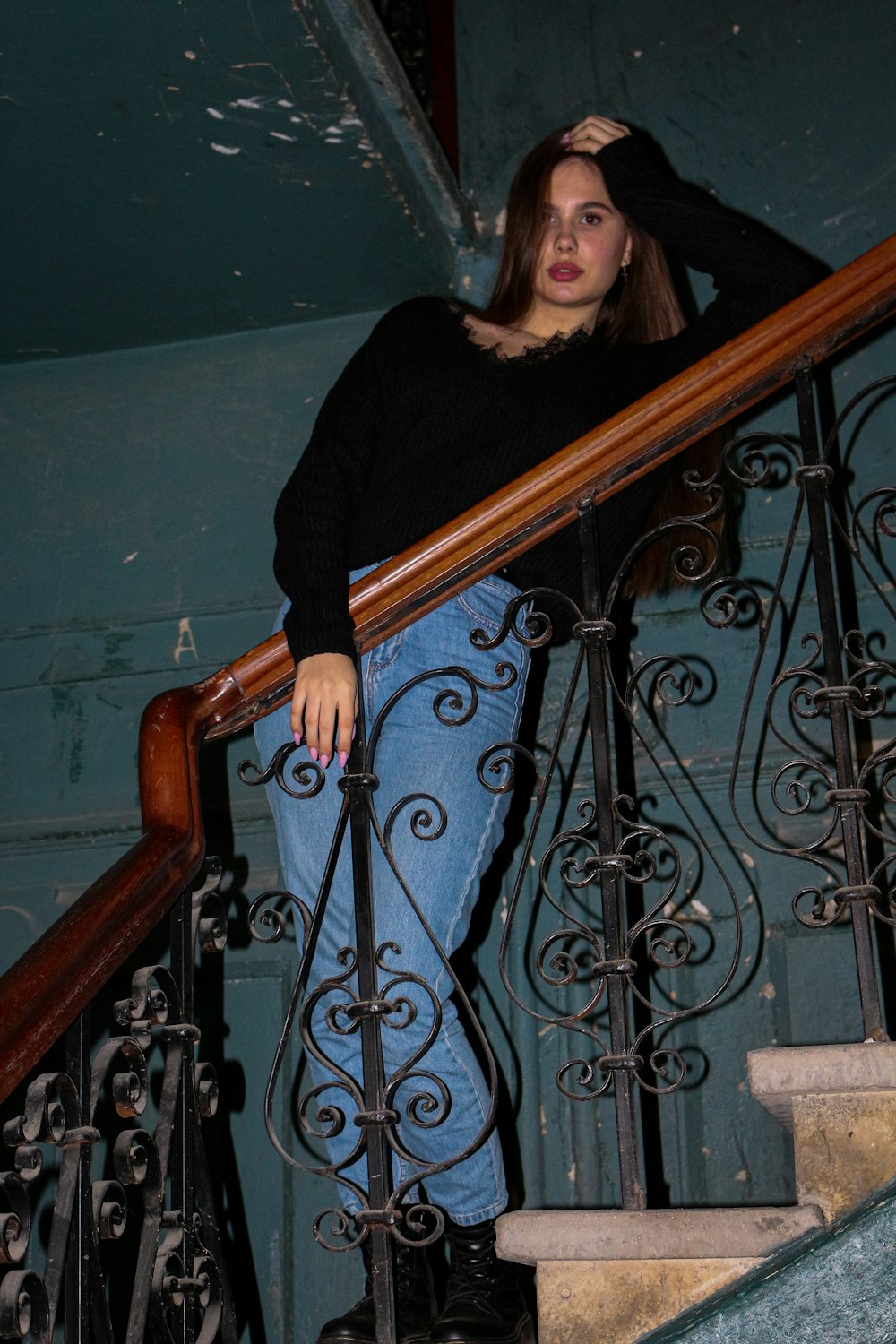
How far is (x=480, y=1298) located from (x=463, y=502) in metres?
1.21

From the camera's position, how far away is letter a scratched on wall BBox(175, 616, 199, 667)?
360 cm

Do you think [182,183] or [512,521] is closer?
[512,521]

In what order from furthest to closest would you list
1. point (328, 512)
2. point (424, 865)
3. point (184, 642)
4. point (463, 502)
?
point (184, 642) < point (463, 502) < point (328, 512) < point (424, 865)

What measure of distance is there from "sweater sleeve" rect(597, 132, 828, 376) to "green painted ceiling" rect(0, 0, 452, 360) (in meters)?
0.81

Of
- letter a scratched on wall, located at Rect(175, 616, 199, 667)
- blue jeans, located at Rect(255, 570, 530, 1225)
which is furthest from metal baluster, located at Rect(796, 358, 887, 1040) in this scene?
letter a scratched on wall, located at Rect(175, 616, 199, 667)

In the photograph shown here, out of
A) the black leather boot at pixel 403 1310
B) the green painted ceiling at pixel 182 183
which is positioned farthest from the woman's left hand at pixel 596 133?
the black leather boot at pixel 403 1310

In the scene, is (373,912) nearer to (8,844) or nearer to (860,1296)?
(860,1296)

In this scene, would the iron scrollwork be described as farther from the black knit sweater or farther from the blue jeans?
the black knit sweater

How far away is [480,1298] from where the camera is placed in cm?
200

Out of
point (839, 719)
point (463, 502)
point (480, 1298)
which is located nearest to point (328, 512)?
point (463, 502)

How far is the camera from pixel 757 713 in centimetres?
320

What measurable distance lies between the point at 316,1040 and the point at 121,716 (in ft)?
5.23

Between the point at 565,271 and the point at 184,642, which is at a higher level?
the point at 565,271

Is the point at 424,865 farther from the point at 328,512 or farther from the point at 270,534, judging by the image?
the point at 270,534
